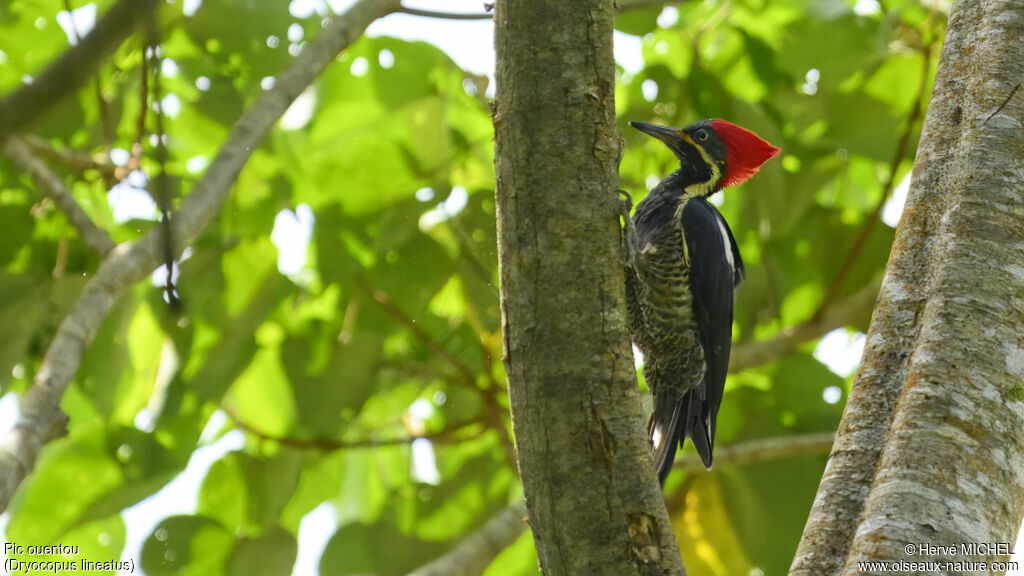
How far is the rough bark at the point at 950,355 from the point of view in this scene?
66.5 inches

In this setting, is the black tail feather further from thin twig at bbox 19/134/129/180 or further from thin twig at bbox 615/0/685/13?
thin twig at bbox 19/134/129/180

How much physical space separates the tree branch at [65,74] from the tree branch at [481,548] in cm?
276

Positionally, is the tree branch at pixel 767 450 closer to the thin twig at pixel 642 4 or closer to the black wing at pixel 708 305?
the black wing at pixel 708 305

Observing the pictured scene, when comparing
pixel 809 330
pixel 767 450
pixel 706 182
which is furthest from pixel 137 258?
pixel 809 330

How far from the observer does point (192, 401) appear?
342 cm

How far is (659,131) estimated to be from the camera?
3.67 meters

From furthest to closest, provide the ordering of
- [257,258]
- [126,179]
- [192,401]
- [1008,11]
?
[257,258] → [192,401] → [126,179] → [1008,11]

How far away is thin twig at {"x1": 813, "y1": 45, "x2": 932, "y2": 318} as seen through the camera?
12.3 feet

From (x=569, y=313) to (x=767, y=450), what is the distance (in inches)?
91.1

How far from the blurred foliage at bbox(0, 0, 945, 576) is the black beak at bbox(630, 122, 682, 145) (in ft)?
0.67

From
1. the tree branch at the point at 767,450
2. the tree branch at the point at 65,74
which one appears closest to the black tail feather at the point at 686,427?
the tree branch at the point at 767,450

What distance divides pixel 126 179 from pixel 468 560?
1.77 m

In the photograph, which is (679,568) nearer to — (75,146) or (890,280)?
(890,280)

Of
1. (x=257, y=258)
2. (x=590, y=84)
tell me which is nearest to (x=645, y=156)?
(x=257, y=258)
